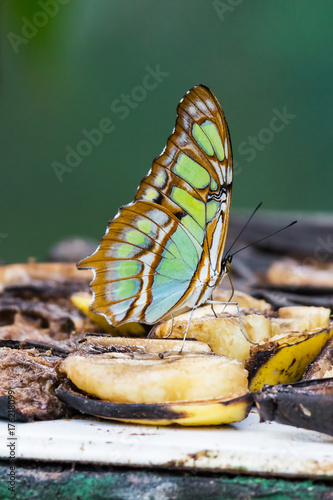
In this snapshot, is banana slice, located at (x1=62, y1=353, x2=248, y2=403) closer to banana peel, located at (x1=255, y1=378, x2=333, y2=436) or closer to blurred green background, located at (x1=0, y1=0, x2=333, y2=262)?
banana peel, located at (x1=255, y1=378, x2=333, y2=436)

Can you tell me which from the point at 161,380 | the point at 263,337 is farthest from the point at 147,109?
the point at 161,380

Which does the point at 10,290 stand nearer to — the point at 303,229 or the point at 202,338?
the point at 202,338

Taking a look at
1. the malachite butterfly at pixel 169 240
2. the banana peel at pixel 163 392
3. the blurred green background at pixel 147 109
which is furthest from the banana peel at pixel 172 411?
the blurred green background at pixel 147 109

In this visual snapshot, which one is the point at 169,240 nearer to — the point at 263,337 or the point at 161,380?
the point at 263,337

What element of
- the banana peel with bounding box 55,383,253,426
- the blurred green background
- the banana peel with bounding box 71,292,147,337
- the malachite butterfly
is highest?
the blurred green background

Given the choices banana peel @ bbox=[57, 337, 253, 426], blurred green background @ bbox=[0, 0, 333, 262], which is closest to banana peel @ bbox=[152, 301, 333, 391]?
banana peel @ bbox=[57, 337, 253, 426]

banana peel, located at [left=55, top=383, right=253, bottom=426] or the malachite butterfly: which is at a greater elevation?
the malachite butterfly
